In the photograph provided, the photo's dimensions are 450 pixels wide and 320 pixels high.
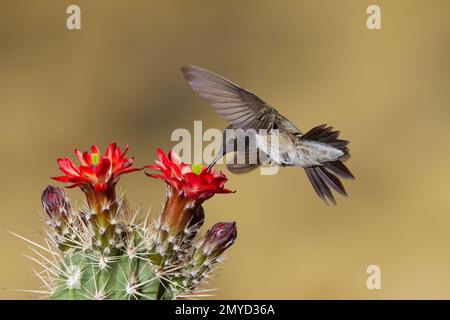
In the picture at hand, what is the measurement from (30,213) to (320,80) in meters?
3.44

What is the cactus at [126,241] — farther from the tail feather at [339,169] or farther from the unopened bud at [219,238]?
A: the tail feather at [339,169]

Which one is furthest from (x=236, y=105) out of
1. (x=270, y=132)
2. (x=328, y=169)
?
(x=328, y=169)

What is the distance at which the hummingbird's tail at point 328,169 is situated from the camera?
255 cm

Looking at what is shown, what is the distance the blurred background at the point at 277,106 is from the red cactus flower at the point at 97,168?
15.1 feet

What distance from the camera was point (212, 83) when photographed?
2.51 m

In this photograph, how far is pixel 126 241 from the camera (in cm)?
216

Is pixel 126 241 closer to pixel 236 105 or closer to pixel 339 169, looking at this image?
pixel 236 105

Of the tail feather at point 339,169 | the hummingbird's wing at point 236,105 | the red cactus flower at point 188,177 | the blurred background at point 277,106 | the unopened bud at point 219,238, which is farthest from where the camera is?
the blurred background at point 277,106

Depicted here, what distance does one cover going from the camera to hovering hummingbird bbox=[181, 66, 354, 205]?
99.5 inches

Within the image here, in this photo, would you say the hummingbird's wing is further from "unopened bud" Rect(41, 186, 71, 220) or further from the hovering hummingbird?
"unopened bud" Rect(41, 186, 71, 220)

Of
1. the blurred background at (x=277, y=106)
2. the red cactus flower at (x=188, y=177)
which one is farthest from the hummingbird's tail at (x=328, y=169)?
the blurred background at (x=277, y=106)

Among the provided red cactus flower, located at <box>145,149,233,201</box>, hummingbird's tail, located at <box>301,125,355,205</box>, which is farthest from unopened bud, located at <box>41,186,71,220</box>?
hummingbird's tail, located at <box>301,125,355,205</box>

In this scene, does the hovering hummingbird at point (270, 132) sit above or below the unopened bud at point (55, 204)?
above

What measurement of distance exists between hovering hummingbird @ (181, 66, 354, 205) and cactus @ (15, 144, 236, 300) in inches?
14.5
